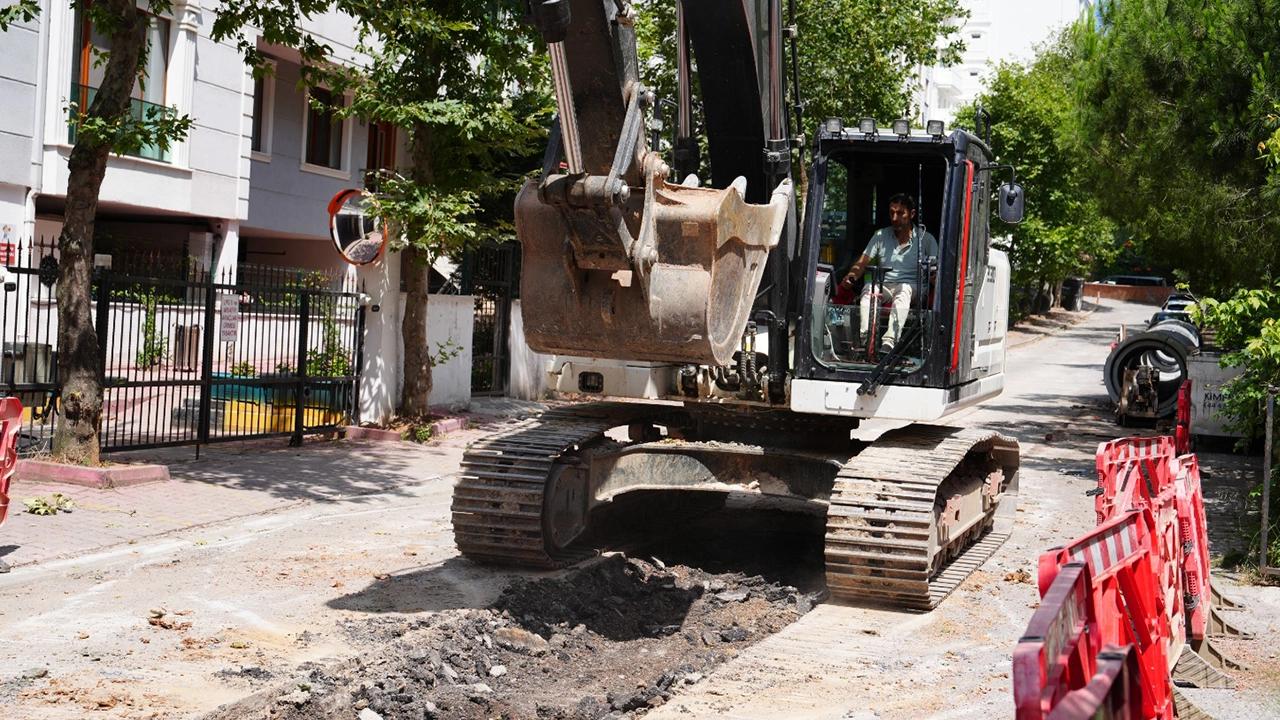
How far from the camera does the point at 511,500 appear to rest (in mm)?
8773

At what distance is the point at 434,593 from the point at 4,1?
13.0 metres

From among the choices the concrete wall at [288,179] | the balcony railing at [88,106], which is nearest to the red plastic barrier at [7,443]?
the balcony railing at [88,106]

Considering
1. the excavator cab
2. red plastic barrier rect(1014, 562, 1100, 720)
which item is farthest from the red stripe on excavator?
red plastic barrier rect(1014, 562, 1100, 720)

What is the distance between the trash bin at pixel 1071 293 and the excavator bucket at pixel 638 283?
5732 centimetres

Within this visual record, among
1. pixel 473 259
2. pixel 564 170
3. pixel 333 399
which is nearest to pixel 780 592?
pixel 564 170

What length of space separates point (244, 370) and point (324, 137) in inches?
453

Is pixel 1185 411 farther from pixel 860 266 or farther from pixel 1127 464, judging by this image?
pixel 1127 464

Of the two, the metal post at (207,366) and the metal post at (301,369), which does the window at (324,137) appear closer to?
the metal post at (301,369)

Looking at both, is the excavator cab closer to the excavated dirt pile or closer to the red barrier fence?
the red barrier fence

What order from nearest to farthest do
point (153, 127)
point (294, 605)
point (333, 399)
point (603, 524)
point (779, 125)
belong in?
point (294, 605), point (779, 125), point (603, 524), point (153, 127), point (333, 399)

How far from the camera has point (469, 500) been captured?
29.2 ft

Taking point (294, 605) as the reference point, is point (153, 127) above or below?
above

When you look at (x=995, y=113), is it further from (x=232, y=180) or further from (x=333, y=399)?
(x=333, y=399)

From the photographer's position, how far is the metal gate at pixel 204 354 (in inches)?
511
